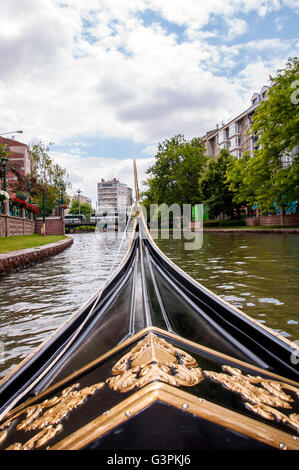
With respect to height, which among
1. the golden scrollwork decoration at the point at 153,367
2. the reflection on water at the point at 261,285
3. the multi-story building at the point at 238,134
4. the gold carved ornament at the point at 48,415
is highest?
the multi-story building at the point at 238,134

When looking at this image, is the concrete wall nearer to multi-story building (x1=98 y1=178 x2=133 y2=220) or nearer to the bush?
the bush

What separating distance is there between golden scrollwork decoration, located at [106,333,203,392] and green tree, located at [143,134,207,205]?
29214 mm

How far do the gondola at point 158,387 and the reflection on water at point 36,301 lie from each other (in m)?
1.00

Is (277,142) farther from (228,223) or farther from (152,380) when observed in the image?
(152,380)

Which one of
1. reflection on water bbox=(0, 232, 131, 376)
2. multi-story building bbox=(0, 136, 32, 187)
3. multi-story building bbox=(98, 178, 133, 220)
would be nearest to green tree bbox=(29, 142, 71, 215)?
multi-story building bbox=(0, 136, 32, 187)

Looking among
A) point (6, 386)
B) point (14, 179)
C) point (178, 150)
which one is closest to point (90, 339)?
point (6, 386)

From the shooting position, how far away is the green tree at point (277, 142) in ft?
47.6

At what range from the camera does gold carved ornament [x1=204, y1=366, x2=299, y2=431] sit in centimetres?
89

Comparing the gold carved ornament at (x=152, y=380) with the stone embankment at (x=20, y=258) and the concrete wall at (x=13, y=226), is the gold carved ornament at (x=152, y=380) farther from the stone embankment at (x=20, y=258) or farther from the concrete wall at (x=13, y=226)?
the concrete wall at (x=13, y=226)

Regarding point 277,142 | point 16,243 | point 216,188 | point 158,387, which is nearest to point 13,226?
point 16,243

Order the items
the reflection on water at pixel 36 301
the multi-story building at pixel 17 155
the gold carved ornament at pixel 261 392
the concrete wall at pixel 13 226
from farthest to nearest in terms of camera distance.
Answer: the multi-story building at pixel 17 155, the concrete wall at pixel 13 226, the reflection on water at pixel 36 301, the gold carved ornament at pixel 261 392

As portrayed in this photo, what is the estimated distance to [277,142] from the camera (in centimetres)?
1588

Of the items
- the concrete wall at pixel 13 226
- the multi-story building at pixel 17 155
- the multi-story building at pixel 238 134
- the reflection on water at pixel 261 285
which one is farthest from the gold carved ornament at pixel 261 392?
the multi-story building at pixel 17 155

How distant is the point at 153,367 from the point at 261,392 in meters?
0.41
